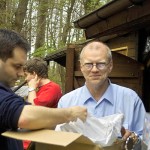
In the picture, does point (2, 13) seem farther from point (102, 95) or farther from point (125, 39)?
point (102, 95)

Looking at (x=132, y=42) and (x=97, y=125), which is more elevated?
(x=132, y=42)

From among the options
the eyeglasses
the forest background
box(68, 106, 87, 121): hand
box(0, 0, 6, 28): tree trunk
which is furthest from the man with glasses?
box(0, 0, 6, 28): tree trunk

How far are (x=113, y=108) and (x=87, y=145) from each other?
0.99 m

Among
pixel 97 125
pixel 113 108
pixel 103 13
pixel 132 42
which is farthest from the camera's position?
pixel 132 42

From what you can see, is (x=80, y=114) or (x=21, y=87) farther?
(x=21, y=87)

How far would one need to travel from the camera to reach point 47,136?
1678mm

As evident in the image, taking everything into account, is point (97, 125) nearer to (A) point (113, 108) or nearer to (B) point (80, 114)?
(B) point (80, 114)

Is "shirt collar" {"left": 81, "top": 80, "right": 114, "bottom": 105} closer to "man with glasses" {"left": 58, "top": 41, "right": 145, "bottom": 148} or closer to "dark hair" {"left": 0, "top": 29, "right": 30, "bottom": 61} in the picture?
"man with glasses" {"left": 58, "top": 41, "right": 145, "bottom": 148}

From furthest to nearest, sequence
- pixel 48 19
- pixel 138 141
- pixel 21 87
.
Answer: pixel 48 19
pixel 21 87
pixel 138 141

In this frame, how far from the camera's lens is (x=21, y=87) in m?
7.21

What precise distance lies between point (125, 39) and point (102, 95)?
399 cm

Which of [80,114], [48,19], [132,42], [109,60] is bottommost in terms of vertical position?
[80,114]

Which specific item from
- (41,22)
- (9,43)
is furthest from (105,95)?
(41,22)

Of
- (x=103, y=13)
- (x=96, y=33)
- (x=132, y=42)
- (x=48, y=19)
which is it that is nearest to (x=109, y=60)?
(x=103, y=13)
